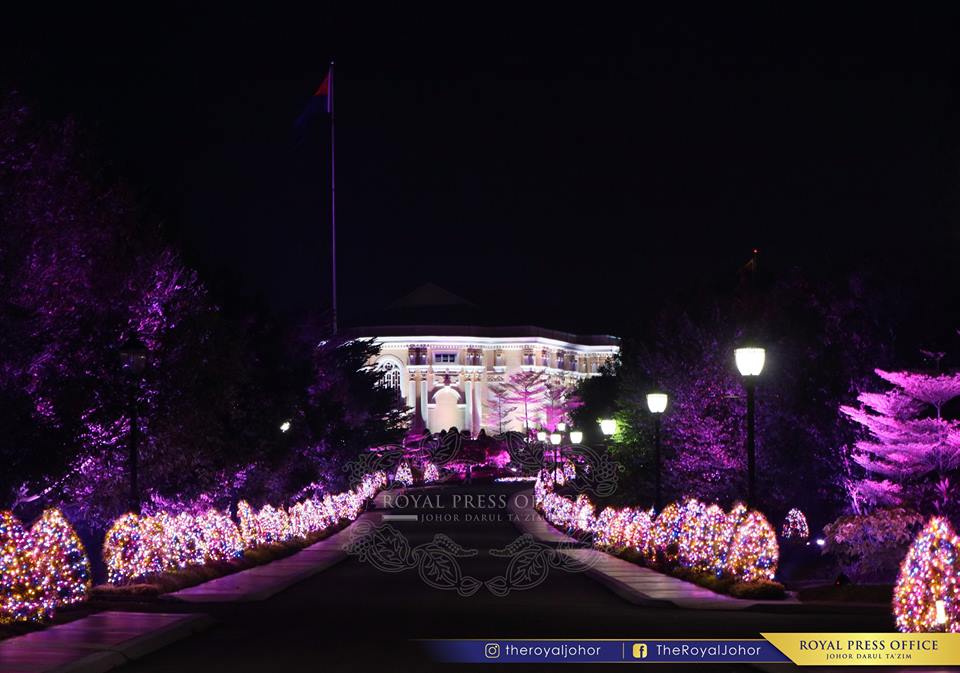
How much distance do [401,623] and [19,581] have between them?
16.3ft

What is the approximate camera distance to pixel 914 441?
89.9ft

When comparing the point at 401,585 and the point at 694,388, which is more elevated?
the point at 694,388

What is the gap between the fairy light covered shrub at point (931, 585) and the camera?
1259 cm

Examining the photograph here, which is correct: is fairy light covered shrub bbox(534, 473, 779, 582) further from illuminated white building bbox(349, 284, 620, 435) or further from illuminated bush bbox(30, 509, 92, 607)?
illuminated white building bbox(349, 284, 620, 435)

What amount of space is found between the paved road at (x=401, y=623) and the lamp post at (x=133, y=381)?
10.5ft


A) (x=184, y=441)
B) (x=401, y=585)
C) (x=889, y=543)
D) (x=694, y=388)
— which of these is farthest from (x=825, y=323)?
(x=184, y=441)

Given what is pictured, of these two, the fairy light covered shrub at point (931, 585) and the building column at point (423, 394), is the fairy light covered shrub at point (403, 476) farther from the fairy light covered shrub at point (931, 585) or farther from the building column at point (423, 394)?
the fairy light covered shrub at point (931, 585)

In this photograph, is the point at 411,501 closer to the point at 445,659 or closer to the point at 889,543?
the point at 889,543

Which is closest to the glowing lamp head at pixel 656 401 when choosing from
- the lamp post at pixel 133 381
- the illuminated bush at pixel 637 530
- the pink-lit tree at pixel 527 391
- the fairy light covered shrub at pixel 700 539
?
the fairy light covered shrub at pixel 700 539

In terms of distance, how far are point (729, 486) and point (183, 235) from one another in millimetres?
19021

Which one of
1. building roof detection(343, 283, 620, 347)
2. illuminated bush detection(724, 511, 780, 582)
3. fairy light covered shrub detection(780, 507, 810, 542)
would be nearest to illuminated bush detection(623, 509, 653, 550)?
illuminated bush detection(724, 511, 780, 582)

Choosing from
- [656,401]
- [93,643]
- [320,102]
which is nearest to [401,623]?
[93,643]

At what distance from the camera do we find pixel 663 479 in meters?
43.4

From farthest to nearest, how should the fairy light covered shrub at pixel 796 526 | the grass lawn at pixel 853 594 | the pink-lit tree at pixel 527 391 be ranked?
the pink-lit tree at pixel 527 391
the fairy light covered shrub at pixel 796 526
the grass lawn at pixel 853 594
